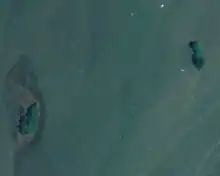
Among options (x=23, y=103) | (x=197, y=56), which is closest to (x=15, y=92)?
→ (x=23, y=103)

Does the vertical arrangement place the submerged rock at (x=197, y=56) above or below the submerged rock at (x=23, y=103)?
above

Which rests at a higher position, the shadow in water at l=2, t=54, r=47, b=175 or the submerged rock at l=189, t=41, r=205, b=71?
the submerged rock at l=189, t=41, r=205, b=71

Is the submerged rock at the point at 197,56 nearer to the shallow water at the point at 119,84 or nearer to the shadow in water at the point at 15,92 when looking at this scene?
the shallow water at the point at 119,84

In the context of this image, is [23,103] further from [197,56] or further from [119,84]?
[197,56]

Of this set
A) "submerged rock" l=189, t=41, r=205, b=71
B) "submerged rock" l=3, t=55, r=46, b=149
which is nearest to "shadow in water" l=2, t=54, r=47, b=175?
"submerged rock" l=3, t=55, r=46, b=149

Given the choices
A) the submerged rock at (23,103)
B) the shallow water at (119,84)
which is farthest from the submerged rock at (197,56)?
the submerged rock at (23,103)

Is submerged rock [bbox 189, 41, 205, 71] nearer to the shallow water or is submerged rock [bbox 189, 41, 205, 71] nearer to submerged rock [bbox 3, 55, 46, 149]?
the shallow water

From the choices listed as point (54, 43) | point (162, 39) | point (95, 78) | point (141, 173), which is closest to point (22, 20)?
point (54, 43)

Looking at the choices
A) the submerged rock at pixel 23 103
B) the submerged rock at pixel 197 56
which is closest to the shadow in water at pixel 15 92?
the submerged rock at pixel 23 103

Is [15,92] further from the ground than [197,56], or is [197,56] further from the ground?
[197,56]

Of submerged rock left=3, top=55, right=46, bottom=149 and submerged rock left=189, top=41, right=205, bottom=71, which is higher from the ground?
submerged rock left=189, top=41, right=205, bottom=71

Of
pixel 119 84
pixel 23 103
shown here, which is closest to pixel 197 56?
pixel 119 84

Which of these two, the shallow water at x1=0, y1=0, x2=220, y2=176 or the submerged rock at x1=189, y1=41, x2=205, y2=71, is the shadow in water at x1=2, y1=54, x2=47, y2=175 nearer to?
the shallow water at x1=0, y1=0, x2=220, y2=176
